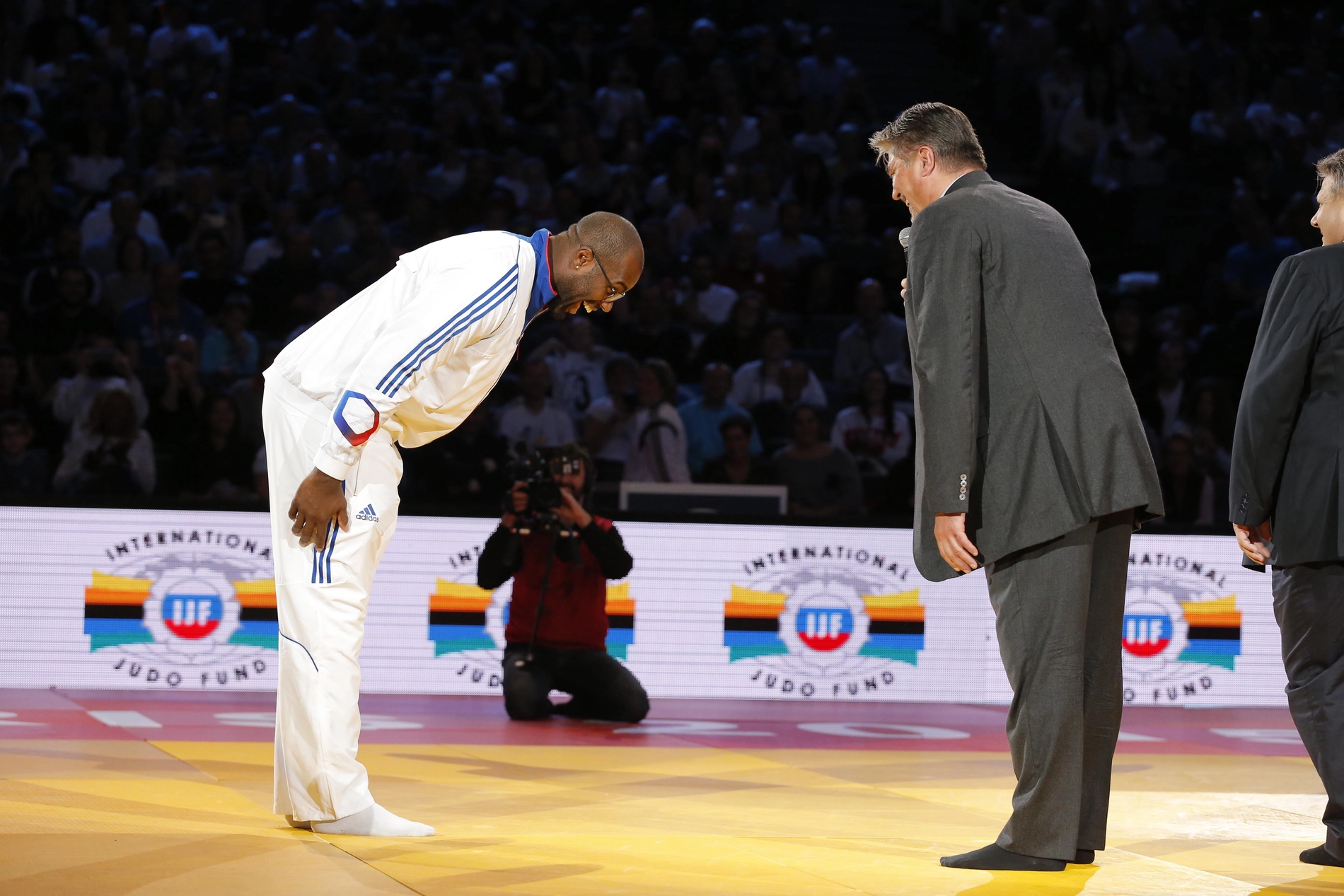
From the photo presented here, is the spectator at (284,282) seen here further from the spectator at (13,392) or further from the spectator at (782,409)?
the spectator at (782,409)

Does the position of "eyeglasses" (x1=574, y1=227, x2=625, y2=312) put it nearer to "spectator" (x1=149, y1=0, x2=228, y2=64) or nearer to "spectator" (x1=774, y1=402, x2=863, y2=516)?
"spectator" (x1=774, y1=402, x2=863, y2=516)

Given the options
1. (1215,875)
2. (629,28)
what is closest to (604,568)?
(1215,875)

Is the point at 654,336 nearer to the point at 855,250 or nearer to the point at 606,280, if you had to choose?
the point at 855,250

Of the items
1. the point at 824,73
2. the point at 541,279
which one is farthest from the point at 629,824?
the point at 824,73

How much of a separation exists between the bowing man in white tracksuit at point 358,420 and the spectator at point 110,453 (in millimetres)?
4818

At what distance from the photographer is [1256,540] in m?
4.00

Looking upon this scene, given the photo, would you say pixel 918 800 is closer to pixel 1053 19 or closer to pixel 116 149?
pixel 116 149

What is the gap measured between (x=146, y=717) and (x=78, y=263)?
15.5 ft

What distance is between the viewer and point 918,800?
4.70 meters

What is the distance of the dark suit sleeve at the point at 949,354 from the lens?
3324 millimetres

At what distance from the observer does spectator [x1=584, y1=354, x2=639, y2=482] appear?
893cm

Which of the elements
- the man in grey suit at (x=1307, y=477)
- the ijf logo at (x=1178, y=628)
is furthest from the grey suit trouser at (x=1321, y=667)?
the ijf logo at (x=1178, y=628)

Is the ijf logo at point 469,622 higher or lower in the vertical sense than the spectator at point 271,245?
lower

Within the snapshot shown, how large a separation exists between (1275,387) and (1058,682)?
1094 millimetres
